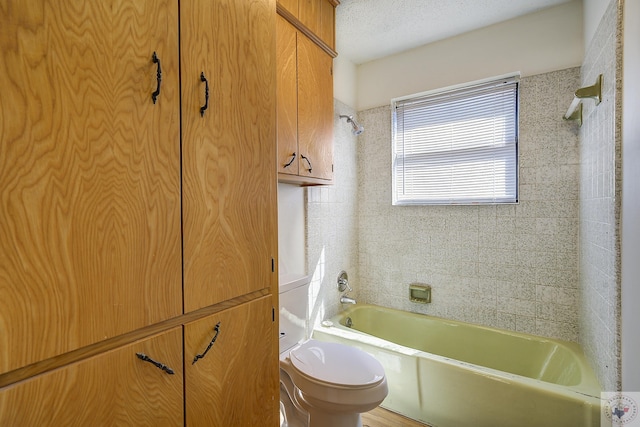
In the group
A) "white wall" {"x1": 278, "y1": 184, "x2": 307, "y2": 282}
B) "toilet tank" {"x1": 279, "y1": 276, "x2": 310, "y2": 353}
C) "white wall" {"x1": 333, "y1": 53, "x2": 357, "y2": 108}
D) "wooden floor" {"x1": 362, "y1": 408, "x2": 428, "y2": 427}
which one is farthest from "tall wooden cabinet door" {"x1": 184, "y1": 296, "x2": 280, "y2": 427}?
"white wall" {"x1": 333, "y1": 53, "x2": 357, "y2": 108}

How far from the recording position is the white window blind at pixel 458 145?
2176 millimetres

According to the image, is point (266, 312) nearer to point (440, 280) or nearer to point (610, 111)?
Answer: point (610, 111)

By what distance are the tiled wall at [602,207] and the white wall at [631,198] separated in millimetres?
44

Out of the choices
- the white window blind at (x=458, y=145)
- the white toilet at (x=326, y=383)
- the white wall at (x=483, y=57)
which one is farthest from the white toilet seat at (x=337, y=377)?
the white wall at (x=483, y=57)

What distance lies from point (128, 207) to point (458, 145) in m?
2.31

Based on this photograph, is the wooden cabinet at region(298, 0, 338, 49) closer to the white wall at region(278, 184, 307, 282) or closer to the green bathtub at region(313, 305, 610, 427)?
the white wall at region(278, 184, 307, 282)

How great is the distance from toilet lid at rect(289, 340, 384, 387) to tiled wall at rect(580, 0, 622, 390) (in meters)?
1.02

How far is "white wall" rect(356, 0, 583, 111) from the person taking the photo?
1.95 meters

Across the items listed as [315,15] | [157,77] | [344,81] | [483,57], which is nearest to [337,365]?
[157,77]

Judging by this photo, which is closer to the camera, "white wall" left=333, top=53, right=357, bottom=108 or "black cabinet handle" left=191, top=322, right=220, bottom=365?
"black cabinet handle" left=191, top=322, right=220, bottom=365

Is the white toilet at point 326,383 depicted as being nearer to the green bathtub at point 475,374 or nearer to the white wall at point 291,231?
the white wall at point 291,231

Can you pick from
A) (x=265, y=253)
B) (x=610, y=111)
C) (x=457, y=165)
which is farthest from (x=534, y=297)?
(x=265, y=253)

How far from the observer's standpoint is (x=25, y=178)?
1.65 feet

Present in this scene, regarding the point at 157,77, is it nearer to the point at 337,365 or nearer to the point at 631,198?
the point at 337,365
